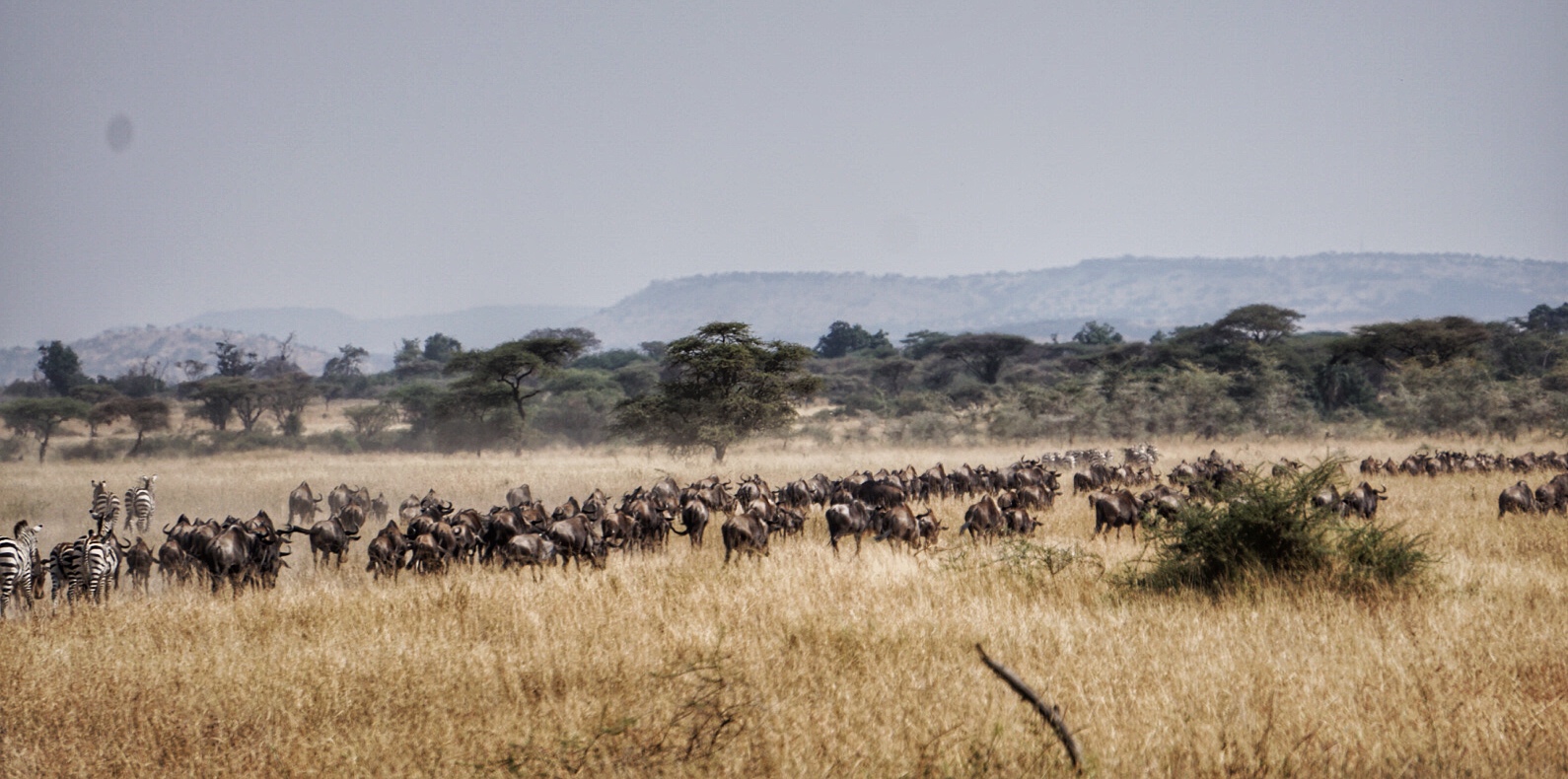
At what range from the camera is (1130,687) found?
18.2 ft

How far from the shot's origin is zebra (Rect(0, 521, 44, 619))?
941 cm

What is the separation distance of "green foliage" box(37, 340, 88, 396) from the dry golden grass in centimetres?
9137

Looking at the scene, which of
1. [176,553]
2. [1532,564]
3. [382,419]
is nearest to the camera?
[1532,564]

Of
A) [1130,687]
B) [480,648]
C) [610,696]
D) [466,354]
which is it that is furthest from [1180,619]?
[466,354]

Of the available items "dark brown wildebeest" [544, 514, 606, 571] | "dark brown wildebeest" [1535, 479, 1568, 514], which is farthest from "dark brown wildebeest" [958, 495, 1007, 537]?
"dark brown wildebeest" [1535, 479, 1568, 514]

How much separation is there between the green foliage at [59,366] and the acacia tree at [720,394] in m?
72.9

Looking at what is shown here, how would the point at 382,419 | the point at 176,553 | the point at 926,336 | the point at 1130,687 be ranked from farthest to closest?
the point at 926,336 → the point at 382,419 → the point at 176,553 → the point at 1130,687

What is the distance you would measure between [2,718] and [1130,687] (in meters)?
6.76

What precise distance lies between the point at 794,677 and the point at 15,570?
28.5 feet

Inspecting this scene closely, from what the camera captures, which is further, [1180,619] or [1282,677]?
[1180,619]

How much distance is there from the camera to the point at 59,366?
84250 mm

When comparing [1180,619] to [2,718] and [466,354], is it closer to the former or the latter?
[2,718]

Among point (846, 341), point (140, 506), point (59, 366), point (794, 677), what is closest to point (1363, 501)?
point (794, 677)

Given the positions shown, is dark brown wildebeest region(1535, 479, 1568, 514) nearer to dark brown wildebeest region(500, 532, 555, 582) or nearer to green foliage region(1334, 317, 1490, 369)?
dark brown wildebeest region(500, 532, 555, 582)
